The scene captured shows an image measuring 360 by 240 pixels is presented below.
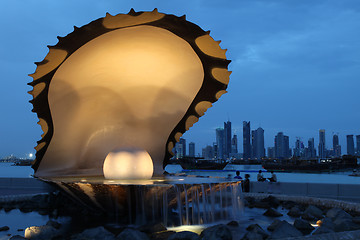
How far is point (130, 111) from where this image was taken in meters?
11.9

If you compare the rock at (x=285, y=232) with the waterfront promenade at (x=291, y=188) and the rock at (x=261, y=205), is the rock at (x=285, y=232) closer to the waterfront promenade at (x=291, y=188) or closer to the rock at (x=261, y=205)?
the rock at (x=261, y=205)

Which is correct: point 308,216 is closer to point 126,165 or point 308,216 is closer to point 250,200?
point 250,200

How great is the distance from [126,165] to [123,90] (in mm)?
3250

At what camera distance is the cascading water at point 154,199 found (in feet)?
23.9

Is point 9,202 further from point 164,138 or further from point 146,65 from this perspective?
point 146,65

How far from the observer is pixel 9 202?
11.2 meters

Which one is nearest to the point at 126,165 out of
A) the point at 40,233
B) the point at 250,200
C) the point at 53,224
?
the point at 53,224

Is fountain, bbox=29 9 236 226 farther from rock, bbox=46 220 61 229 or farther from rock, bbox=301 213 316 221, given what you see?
rock, bbox=301 213 316 221

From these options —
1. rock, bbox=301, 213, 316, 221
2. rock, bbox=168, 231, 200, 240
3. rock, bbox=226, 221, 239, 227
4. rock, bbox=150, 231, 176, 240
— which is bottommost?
rock, bbox=301, 213, 316, 221

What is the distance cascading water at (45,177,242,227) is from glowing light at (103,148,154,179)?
1.04m

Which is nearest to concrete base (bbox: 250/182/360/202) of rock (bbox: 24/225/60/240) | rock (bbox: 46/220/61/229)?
rock (bbox: 46/220/61/229)

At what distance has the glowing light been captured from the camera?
29.9 feet

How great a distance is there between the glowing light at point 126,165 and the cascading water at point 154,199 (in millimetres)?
1042

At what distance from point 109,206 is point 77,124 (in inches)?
152
